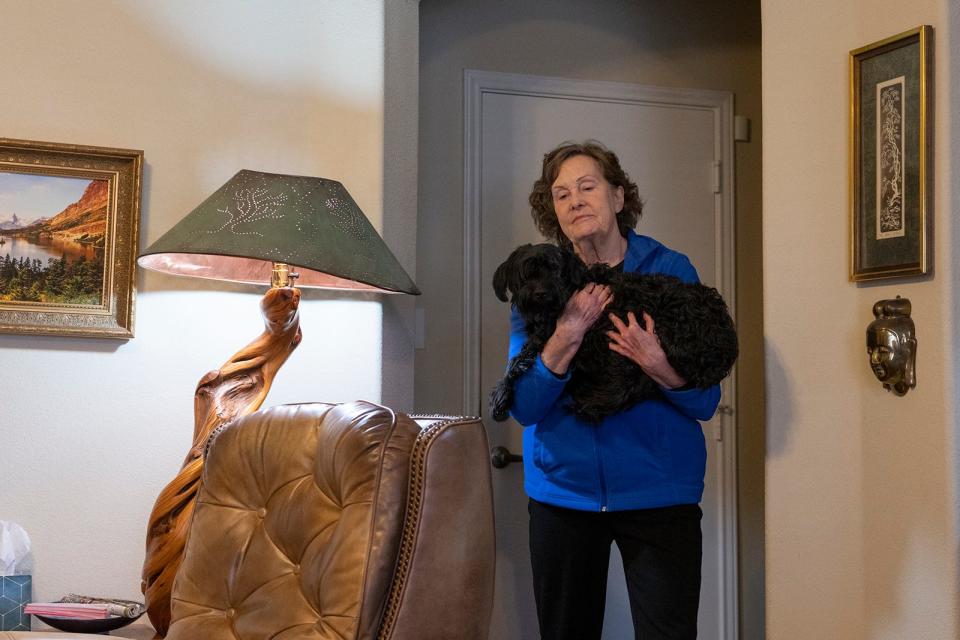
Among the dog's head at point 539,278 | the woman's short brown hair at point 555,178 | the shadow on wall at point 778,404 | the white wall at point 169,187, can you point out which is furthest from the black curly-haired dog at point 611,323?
the white wall at point 169,187

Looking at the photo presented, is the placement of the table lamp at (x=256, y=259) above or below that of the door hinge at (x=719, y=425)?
above

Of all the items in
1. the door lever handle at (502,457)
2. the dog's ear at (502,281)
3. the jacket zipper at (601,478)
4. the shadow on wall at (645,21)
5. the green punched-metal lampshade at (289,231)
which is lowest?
the door lever handle at (502,457)

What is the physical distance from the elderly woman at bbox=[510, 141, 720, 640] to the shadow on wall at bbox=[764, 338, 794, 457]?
439 mm

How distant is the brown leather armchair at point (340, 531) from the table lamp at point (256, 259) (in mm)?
260

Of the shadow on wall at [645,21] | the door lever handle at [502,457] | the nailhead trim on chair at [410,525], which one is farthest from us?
the shadow on wall at [645,21]

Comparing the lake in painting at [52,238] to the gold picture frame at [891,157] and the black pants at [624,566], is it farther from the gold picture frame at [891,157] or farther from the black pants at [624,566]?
the gold picture frame at [891,157]

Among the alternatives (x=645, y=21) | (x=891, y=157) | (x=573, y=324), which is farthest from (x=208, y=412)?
(x=645, y=21)

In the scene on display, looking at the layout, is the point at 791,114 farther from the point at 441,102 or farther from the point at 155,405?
the point at 155,405

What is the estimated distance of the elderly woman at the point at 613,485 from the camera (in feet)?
6.11

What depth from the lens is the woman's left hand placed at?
1.82 meters

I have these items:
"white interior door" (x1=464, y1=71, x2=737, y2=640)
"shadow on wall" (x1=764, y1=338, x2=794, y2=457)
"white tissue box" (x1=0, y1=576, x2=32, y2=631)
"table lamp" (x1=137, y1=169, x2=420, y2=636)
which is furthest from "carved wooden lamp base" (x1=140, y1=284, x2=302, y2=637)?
"shadow on wall" (x1=764, y1=338, x2=794, y2=457)

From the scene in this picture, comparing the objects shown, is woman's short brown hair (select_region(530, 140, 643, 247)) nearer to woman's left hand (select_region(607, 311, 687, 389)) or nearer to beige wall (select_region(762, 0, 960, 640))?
woman's left hand (select_region(607, 311, 687, 389))

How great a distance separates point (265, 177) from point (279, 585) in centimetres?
87

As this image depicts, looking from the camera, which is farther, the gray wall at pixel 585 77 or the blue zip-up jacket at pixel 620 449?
the gray wall at pixel 585 77
